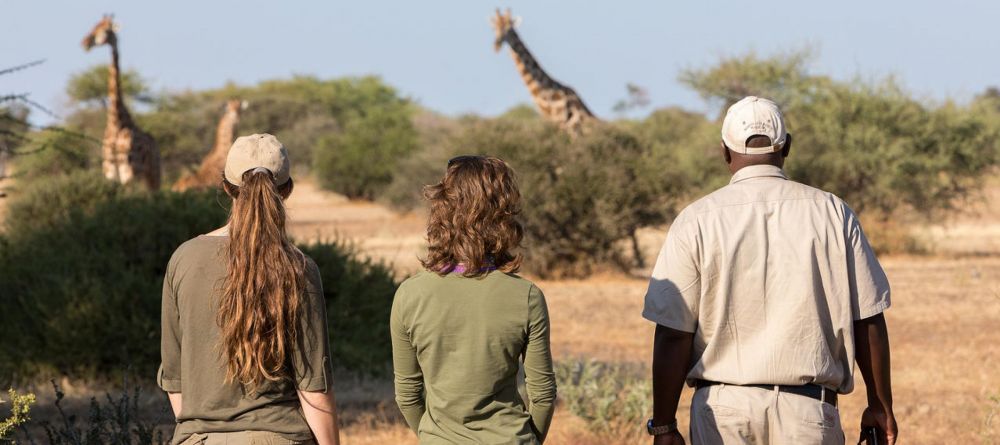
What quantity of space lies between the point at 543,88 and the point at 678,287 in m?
19.6

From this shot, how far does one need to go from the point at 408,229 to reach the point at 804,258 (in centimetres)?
2755

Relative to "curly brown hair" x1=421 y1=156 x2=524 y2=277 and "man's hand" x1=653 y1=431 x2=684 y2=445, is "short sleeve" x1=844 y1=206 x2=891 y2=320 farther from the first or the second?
"curly brown hair" x1=421 y1=156 x2=524 y2=277

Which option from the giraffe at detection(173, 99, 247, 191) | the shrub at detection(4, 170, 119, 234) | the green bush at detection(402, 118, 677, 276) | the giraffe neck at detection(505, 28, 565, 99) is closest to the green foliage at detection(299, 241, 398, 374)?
the shrub at detection(4, 170, 119, 234)

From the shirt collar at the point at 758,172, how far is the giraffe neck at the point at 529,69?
19.4 meters

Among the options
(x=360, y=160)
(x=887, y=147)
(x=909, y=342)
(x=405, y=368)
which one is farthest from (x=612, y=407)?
(x=360, y=160)

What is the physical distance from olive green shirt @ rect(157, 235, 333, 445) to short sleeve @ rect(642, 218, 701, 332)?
3.02ft

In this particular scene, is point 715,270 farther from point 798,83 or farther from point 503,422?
point 798,83

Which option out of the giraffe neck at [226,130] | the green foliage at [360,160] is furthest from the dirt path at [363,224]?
the giraffe neck at [226,130]

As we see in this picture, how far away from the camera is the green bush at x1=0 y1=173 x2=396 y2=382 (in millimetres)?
9742

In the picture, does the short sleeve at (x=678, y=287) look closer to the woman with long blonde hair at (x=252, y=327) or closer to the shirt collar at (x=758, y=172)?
the shirt collar at (x=758, y=172)

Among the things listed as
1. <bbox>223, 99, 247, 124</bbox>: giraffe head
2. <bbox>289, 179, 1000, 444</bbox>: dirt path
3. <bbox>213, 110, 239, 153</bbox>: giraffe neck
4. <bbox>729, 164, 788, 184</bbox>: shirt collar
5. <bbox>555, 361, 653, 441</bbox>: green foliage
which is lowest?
<bbox>289, 179, 1000, 444</bbox>: dirt path

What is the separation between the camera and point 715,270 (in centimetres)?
350

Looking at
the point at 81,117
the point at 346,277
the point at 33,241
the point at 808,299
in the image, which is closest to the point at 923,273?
the point at 346,277

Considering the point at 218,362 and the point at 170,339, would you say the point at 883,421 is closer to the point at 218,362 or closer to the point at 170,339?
the point at 218,362
